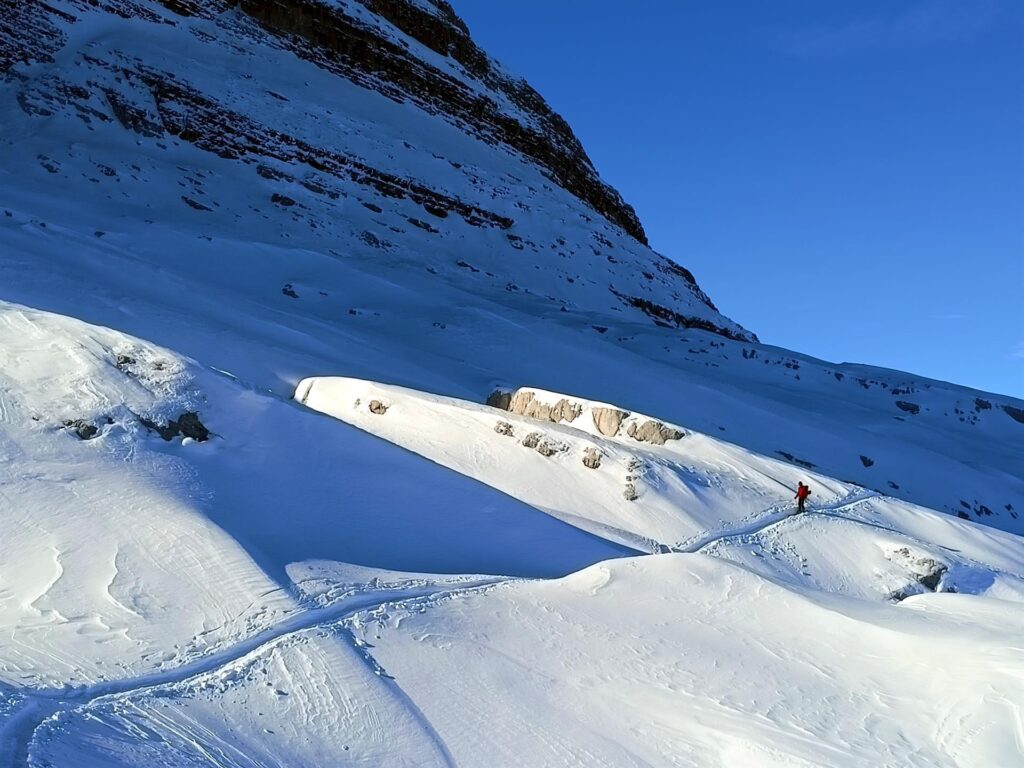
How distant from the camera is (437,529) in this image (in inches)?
336

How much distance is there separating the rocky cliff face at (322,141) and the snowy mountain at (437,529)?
327cm

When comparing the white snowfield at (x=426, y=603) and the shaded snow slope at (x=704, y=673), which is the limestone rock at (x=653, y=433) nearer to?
the white snowfield at (x=426, y=603)

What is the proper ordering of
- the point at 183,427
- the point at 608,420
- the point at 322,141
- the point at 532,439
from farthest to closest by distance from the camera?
the point at 322,141 < the point at 608,420 < the point at 532,439 < the point at 183,427

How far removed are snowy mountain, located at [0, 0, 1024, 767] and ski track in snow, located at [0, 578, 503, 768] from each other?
26 millimetres

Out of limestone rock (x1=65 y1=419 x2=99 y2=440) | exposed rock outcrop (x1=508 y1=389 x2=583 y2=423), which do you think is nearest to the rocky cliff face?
exposed rock outcrop (x1=508 y1=389 x2=583 y2=423)

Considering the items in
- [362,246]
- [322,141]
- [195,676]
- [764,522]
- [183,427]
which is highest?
[322,141]

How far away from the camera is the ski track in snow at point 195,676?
13.6 feet

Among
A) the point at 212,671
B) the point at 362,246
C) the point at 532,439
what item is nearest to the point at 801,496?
the point at 532,439

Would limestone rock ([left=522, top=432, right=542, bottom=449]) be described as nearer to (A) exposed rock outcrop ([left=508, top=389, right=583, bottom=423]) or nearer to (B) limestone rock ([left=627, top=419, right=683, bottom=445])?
(A) exposed rock outcrop ([left=508, top=389, right=583, bottom=423])

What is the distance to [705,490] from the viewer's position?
11.0m

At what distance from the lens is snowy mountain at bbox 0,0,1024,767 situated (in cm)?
502

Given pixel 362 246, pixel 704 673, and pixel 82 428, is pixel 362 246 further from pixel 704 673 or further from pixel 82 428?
pixel 704 673

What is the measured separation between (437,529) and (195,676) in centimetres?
357

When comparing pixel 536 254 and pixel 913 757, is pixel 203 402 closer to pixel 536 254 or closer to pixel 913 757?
pixel 913 757
